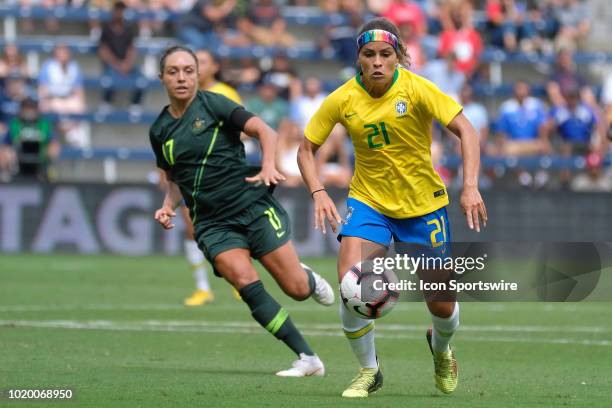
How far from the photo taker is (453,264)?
824cm

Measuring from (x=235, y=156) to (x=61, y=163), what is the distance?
14577mm

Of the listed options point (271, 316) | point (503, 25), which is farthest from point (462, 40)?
point (271, 316)

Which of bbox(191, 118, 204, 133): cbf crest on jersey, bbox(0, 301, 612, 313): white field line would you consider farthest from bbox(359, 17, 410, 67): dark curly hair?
bbox(0, 301, 612, 313): white field line

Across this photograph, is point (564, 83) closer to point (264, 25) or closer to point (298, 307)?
point (264, 25)

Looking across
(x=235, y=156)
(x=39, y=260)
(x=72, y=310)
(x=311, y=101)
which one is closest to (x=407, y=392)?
(x=235, y=156)

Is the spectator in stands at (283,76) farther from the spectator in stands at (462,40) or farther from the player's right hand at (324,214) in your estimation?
the player's right hand at (324,214)

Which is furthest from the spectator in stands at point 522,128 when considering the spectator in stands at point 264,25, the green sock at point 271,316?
the green sock at point 271,316

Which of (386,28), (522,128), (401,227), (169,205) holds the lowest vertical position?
(522,128)

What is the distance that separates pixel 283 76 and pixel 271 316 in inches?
590

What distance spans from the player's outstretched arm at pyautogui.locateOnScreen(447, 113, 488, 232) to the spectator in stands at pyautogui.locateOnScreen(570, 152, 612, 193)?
55.2 ft

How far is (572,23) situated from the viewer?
93.7ft

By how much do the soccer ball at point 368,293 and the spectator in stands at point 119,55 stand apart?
53.6 ft

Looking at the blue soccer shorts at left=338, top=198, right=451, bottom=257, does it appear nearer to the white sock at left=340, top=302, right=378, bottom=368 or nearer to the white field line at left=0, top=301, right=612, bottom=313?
the white sock at left=340, top=302, right=378, bottom=368

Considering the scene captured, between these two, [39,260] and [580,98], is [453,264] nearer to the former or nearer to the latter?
[39,260]
